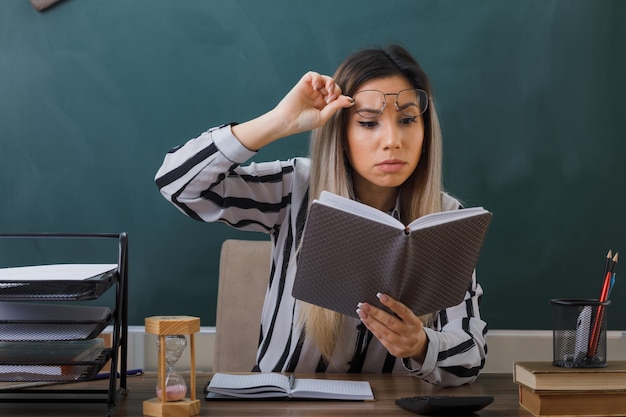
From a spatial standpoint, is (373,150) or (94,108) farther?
(94,108)

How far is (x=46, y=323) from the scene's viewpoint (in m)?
1.11

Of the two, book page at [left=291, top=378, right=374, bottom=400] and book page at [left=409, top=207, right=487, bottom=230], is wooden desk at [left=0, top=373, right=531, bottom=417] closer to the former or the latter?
book page at [left=291, top=378, right=374, bottom=400]

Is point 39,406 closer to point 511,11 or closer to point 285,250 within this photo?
point 285,250

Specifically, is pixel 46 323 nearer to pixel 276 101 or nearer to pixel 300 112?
pixel 300 112

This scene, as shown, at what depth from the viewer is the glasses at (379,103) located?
1570 mm

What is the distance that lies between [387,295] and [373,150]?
0.44 metres

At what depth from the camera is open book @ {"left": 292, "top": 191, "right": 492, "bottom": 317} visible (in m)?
1.11

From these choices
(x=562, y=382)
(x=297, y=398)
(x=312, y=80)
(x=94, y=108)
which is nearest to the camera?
(x=562, y=382)

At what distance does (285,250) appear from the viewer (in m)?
1.74

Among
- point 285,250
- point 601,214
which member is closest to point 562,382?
point 285,250

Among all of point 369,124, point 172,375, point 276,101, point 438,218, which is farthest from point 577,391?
point 276,101

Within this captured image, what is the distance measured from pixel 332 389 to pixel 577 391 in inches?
15.3

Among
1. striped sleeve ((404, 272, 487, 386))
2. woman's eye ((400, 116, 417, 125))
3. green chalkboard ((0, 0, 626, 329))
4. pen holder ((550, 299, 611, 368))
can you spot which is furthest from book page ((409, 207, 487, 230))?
green chalkboard ((0, 0, 626, 329))

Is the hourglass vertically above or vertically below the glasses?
below
